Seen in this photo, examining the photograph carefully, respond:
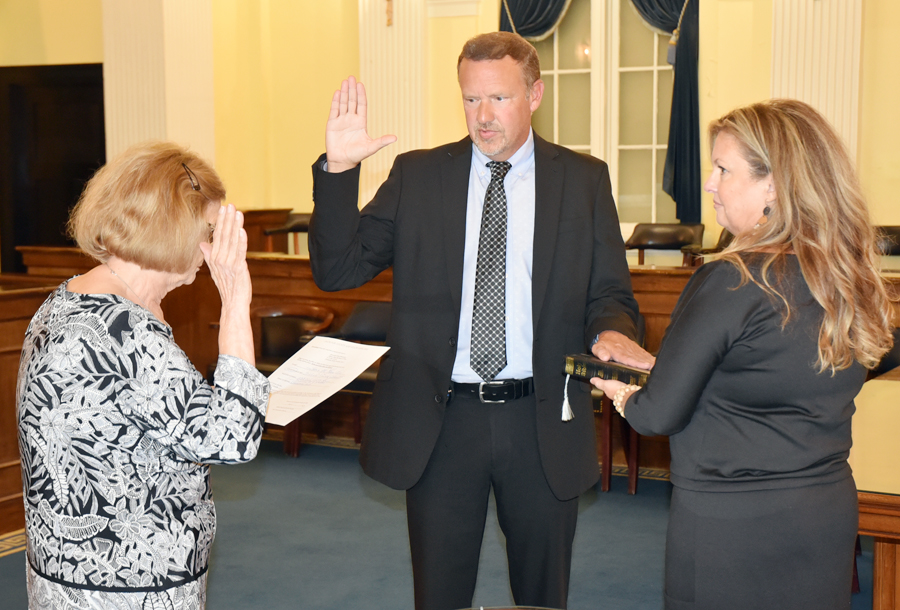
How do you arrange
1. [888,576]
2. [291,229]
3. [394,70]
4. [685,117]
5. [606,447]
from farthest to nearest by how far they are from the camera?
1. [291,229]
2. [394,70]
3. [685,117]
4. [606,447]
5. [888,576]

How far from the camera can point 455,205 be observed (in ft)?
7.54

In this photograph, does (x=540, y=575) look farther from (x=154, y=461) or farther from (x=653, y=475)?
(x=653, y=475)

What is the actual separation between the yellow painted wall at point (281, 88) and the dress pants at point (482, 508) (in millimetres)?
7023

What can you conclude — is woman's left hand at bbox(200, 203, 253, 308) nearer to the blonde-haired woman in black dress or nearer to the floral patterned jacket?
the floral patterned jacket

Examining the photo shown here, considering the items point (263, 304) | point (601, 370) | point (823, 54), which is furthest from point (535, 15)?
point (601, 370)

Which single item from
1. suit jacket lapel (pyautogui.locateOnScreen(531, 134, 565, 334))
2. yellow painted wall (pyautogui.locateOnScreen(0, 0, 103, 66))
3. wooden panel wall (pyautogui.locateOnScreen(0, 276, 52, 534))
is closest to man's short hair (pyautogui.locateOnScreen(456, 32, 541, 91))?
A: suit jacket lapel (pyautogui.locateOnScreen(531, 134, 565, 334))

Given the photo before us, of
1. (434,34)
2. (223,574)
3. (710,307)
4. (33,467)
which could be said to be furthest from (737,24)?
(33,467)

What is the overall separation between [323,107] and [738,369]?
8205mm

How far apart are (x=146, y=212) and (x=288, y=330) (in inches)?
160

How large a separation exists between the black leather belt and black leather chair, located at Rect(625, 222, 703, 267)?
5646mm

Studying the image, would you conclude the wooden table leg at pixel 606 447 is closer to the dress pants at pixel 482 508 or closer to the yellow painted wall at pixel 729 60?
the dress pants at pixel 482 508

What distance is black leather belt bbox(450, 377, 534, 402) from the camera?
2.20 meters

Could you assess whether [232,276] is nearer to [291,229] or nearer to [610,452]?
[610,452]

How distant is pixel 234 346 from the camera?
1672mm
